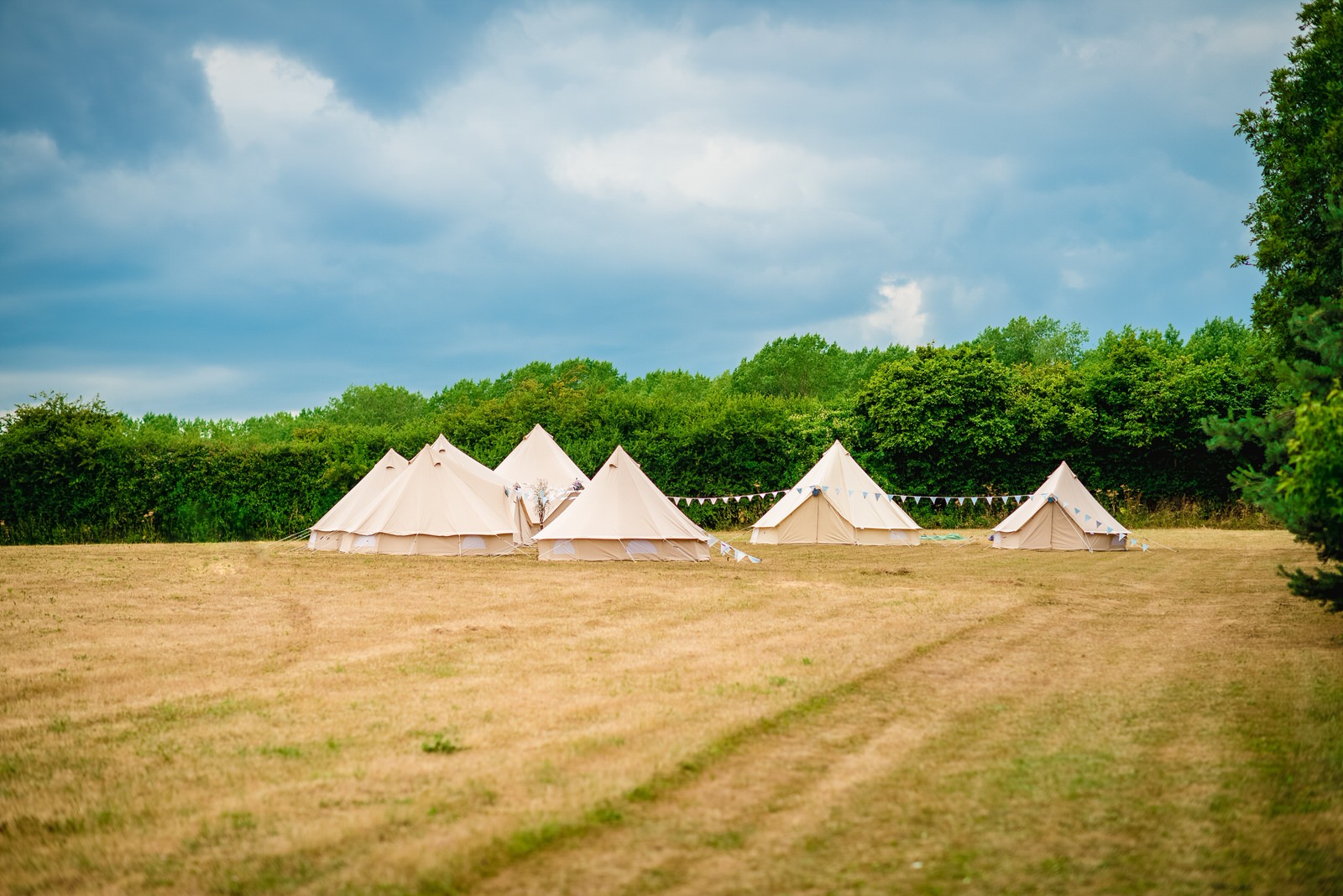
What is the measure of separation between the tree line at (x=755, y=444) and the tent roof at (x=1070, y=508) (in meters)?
5.42

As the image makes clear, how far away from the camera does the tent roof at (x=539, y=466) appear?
21125 millimetres

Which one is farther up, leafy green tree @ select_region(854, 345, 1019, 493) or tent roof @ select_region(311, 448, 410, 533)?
leafy green tree @ select_region(854, 345, 1019, 493)

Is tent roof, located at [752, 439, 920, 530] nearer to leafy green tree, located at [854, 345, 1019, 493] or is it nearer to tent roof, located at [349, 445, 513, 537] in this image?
leafy green tree, located at [854, 345, 1019, 493]

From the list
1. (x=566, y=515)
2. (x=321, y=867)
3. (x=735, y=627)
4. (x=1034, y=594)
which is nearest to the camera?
(x=321, y=867)

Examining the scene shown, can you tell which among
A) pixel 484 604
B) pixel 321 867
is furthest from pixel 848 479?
pixel 321 867

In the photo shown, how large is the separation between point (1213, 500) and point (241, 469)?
23.9 meters

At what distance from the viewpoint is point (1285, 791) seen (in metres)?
4.24

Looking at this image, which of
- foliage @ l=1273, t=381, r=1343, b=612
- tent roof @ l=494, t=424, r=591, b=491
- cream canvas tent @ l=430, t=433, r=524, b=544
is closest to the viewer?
foliage @ l=1273, t=381, r=1343, b=612

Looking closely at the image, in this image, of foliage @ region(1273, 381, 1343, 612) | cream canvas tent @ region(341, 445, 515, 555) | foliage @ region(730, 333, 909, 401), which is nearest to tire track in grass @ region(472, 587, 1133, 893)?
foliage @ region(1273, 381, 1343, 612)

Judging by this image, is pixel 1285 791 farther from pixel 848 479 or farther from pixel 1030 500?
pixel 848 479

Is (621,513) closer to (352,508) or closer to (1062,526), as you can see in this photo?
(352,508)

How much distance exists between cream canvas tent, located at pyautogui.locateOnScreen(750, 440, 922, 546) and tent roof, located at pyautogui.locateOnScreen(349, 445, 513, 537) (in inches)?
228

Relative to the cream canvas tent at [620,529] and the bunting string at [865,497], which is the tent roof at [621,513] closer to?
the cream canvas tent at [620,529]

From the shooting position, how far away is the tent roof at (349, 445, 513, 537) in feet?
57.5
